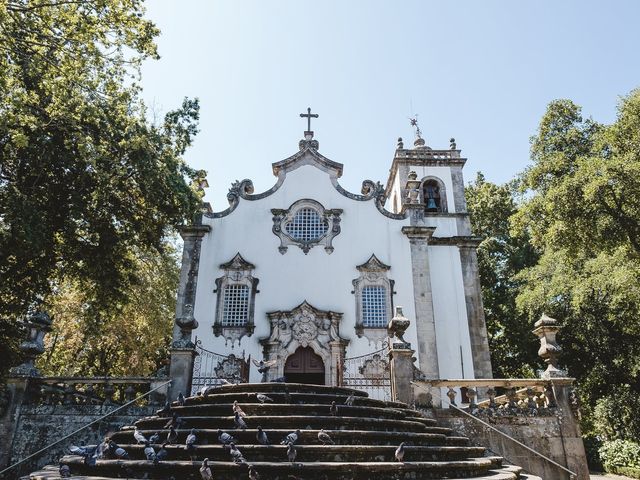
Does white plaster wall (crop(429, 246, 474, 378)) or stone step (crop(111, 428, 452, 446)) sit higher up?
white plaster wall (crop(429, 246, 474, 378))

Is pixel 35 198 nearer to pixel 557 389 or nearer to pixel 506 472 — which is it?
pixel 506 472

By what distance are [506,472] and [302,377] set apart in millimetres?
8566

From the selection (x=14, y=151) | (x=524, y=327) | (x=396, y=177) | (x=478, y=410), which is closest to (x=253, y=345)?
(x=478, y=410)

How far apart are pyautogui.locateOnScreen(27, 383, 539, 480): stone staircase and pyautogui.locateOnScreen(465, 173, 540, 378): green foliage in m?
17.8

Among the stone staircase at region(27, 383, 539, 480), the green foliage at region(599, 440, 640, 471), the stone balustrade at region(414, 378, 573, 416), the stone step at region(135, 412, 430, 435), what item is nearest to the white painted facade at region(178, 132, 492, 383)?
the stone balustrade at region(414, 378, 573, 416)

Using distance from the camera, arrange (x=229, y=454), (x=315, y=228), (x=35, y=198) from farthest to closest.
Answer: (x=315, y=228) → (x=35, y=198) → (x=229, y=454)

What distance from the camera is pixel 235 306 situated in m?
16.0

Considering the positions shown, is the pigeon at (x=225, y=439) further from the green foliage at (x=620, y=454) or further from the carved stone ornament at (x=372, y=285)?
the green foliage at (x=620, y=454)

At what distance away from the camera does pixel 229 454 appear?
6.30m

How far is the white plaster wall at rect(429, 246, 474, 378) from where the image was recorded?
1577 centimetres

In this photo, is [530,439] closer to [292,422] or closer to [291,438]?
[292,422]

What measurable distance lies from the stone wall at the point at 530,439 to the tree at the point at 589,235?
17.5ft

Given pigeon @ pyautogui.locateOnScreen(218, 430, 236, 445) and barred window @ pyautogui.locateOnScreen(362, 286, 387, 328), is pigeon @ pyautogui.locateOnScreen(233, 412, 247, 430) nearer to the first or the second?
pigeon @ pyautogui.locateOnScreen(218, 430, 236, 445)

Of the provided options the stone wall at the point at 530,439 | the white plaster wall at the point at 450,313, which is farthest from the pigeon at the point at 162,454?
the white plaster wall at the point at 450,313
